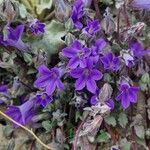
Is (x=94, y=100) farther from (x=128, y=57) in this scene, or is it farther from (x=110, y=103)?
(x=128, y=57)

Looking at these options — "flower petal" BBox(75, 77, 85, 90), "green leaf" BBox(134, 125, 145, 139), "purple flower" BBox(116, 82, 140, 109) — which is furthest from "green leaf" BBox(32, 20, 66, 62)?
"green leaf" BBox(134, 125, 145, 139)

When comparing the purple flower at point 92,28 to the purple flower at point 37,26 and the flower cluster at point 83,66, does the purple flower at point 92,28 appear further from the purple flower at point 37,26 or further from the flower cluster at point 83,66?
the purple flower at point 37,26

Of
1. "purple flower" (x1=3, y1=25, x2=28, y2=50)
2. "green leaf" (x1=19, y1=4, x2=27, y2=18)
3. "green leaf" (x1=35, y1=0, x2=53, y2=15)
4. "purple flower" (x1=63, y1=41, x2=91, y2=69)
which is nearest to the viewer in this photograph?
"purple flower" (x1=63, y1=41, x2=91, y2=69)

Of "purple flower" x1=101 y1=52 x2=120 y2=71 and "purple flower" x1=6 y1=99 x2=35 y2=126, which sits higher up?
"purple flower" x1=101 y1=52 x2=120 y2=71

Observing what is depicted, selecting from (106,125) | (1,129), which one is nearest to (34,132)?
(1,129)

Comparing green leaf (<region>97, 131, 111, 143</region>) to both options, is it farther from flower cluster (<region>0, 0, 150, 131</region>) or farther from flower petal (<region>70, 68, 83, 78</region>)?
flower petal (<region>70, 68, 83, 78</region>)

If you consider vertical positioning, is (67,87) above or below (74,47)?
below

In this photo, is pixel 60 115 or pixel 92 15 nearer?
pixel 60 115

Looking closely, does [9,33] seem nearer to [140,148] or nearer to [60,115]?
[60,115]
